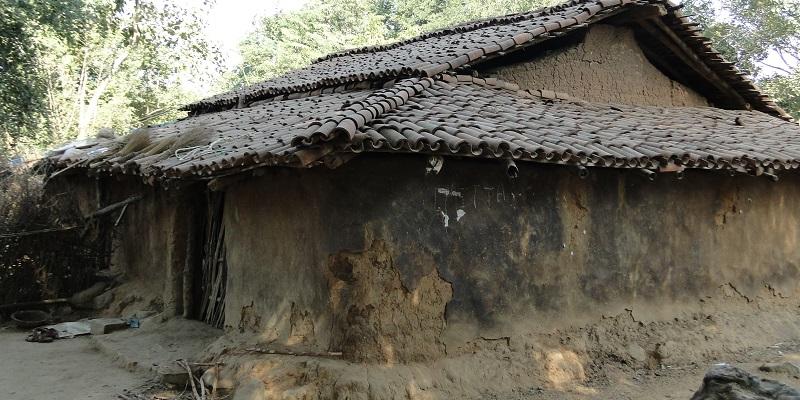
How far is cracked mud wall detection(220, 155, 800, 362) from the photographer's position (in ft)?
17.9

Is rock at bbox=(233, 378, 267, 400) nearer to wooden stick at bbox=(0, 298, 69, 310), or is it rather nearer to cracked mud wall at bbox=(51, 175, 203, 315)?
cracked mud wall at bbox=(51, 175, 203, 315)

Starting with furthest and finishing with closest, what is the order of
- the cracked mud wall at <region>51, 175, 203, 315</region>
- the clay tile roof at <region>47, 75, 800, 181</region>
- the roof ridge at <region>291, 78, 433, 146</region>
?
the cracked mud wall at <region>51, 175, 203, 315</region>, the clay tile roof at <region>47, 75, 800, 181</region>, the roof ridge at <region>291, 78, 433, 146</region>

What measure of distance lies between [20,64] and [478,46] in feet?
28.9

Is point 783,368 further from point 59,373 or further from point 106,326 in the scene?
point 106,326

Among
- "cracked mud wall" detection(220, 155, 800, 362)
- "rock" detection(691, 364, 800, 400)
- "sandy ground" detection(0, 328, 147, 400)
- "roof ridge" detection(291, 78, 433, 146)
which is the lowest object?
"sandy ground" detection(0, 328, 147, 400)

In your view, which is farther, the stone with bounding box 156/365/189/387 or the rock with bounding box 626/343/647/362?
the rock with bounding box 626/343/647/362

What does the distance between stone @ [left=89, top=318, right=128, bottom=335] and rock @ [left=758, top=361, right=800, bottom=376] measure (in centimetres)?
765

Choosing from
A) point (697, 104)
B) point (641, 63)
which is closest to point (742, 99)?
point (697, 104)

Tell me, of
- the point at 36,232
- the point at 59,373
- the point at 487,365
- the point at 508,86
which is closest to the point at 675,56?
the point at 508,86

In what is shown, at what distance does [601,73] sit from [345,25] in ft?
77.3

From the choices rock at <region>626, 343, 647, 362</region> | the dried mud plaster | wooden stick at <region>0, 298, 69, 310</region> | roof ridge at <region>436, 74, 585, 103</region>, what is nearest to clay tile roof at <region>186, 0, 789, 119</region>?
roof ridge at <region>436, 74, 585, 103</region>

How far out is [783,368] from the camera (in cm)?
625

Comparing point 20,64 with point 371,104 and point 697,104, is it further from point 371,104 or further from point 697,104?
point 697,104

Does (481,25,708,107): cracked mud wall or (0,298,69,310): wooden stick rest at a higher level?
(481,25,708,107): cracked mud wall
